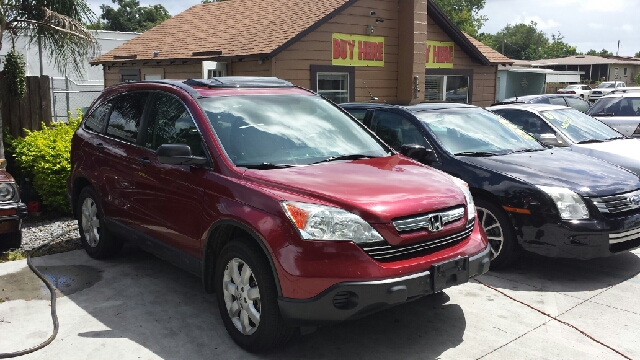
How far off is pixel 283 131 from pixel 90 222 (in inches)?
104

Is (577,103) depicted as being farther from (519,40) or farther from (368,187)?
(519,40)

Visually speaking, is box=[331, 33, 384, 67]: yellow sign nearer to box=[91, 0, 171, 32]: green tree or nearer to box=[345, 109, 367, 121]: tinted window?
box=[345, 109, 367, 121]: tinted window

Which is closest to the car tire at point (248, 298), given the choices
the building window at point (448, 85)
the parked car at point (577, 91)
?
the building window at point (448, 85)

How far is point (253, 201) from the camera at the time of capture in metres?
3.79

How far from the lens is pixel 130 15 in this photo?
88562 mm

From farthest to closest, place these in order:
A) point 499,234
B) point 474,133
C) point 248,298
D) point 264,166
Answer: point 474,133 → point 499,234 → point 264,166 → point 248,298

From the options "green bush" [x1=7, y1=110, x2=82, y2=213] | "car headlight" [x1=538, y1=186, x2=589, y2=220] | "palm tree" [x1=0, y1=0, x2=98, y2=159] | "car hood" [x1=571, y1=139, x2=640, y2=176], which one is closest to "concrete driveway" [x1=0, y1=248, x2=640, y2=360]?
"car headlight" [x1=538, y1=186, x2=589, y2=220]

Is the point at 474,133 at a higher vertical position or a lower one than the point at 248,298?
higher

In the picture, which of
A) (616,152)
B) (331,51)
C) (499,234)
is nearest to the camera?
(499,234)

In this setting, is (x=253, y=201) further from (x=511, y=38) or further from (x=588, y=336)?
(x=511, y=38)

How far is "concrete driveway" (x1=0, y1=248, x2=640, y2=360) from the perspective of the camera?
13.2ft

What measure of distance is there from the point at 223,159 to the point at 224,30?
Result: 12714 millimetres

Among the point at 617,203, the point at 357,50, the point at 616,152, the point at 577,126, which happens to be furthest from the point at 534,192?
the point at 357,50

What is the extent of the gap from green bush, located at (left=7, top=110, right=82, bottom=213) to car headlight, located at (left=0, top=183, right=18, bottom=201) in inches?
66.5
